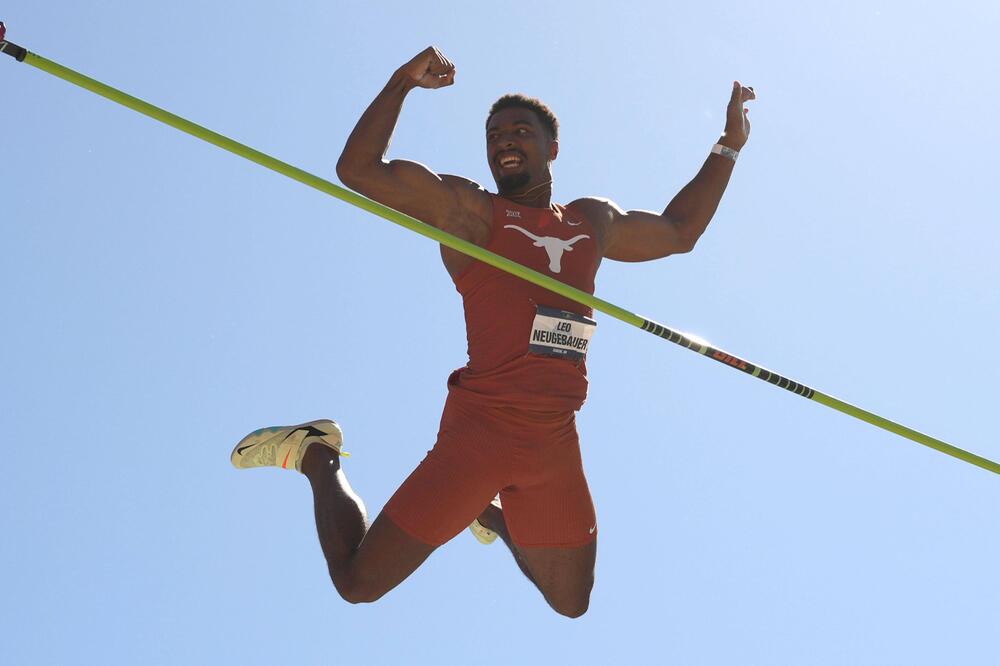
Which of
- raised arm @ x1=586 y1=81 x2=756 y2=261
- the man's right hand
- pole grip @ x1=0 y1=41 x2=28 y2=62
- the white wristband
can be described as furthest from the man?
pole grip @ x1=0 y1=41 x2=28 y2=62

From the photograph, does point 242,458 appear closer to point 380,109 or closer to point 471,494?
point 471,494

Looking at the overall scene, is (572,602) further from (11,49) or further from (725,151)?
(11,49)

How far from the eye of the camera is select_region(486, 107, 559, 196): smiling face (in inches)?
273

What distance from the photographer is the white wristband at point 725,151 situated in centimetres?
780

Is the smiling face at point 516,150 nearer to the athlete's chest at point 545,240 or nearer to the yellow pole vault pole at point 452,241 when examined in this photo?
the athlete's chest at point 545,240

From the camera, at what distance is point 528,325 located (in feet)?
21.0

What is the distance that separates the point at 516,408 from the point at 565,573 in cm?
101

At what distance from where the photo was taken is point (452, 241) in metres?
5.97

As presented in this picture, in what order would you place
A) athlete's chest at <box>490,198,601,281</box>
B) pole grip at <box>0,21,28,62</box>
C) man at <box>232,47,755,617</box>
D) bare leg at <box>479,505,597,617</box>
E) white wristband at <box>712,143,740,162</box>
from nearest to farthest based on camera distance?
pole grip at <box>0,21,28,62</box> < man at <box>232,47,755,617</box> < athlete's chest at <box>490,198,601,281</box> < bare leg at <box>479,505,597,617</box> < white wristband at <box>712,143,740,162</box>

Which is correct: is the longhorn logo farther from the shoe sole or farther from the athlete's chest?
the shoe sole

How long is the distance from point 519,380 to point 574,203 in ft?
4.11

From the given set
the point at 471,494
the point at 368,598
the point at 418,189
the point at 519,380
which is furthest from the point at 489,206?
the point at 368,598

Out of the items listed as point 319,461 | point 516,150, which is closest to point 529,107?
point 516,150

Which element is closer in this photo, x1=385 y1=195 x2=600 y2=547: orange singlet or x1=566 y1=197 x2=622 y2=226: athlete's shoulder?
x1=385 y1=195 x2=600 y2=547: orange singlet
